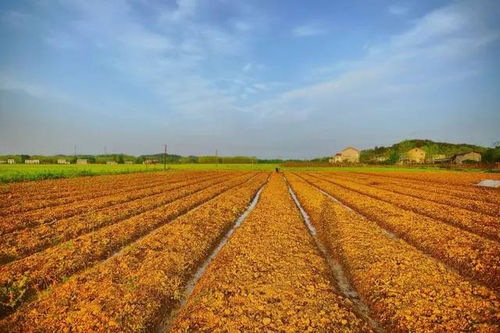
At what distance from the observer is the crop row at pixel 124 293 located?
15.4ft

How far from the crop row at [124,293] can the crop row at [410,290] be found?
4.21 meters

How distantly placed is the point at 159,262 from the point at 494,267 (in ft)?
28.2

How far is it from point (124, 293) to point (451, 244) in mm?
9501

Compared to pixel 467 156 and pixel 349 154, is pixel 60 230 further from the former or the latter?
pixel 349 154

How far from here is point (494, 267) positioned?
7027mm

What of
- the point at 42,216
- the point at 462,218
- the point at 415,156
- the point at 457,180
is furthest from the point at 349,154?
the point at 42,216

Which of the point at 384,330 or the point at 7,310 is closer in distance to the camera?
the point at 384,330

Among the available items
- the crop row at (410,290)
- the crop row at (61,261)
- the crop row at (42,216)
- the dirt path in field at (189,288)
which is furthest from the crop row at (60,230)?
the crop row at (410,290)

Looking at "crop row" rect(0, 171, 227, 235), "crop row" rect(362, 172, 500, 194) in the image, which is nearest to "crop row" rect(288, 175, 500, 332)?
"crop row" rect(0, 171, 227, 235)

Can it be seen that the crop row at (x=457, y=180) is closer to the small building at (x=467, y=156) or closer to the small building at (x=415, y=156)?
the small building at (x=467, y=156)

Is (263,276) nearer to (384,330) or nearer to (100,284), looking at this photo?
(384,330)

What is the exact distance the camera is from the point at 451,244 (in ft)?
28.9

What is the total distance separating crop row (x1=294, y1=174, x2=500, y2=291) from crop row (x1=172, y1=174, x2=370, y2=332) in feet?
12.0

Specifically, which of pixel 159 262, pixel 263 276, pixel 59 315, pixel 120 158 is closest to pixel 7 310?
pixel 59 315
